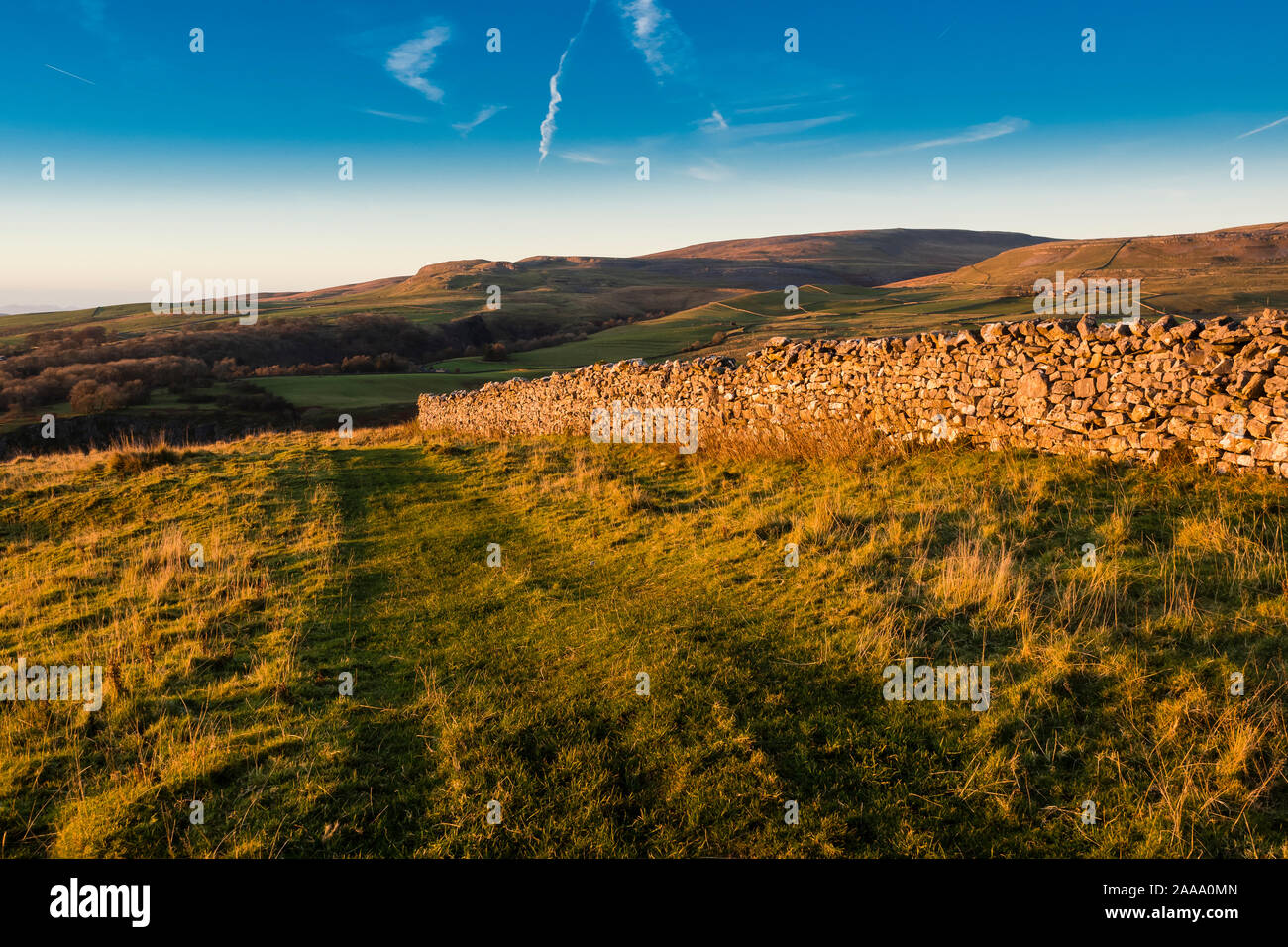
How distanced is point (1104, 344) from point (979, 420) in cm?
214

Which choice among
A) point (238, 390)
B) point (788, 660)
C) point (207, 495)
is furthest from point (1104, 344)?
point (238, 390)

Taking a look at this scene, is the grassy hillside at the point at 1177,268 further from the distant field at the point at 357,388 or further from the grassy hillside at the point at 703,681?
the distant field at the point at 357,388

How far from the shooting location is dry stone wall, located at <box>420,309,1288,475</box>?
8023 millimetres

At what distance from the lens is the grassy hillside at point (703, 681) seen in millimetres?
3832

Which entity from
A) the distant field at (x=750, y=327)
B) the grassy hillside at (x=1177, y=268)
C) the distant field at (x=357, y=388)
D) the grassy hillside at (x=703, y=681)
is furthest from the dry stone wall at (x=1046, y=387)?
the grassy hillside at (x=1177, y=268)

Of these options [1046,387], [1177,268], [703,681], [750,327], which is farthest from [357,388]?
[1177,268]

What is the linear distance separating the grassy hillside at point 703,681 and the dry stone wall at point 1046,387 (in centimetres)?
65

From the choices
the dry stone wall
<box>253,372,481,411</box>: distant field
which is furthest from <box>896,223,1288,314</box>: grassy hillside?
<box>253,372,481,411</box>: distant field

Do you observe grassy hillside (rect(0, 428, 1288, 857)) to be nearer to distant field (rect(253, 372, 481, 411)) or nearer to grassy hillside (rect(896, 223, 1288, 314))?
distant field (rect(253, 372, 481, 411))

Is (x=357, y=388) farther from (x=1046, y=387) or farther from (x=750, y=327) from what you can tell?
(x=1046, y=387)

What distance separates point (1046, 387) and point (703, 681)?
26.9 feet

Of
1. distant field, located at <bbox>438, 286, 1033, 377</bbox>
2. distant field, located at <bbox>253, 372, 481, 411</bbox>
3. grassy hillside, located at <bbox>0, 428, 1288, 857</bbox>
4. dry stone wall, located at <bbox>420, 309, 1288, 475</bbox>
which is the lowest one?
grassy hillside, located at <bbox>0, 428, 1288, 857</bbox>

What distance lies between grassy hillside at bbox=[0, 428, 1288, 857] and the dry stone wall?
648 millimetres
